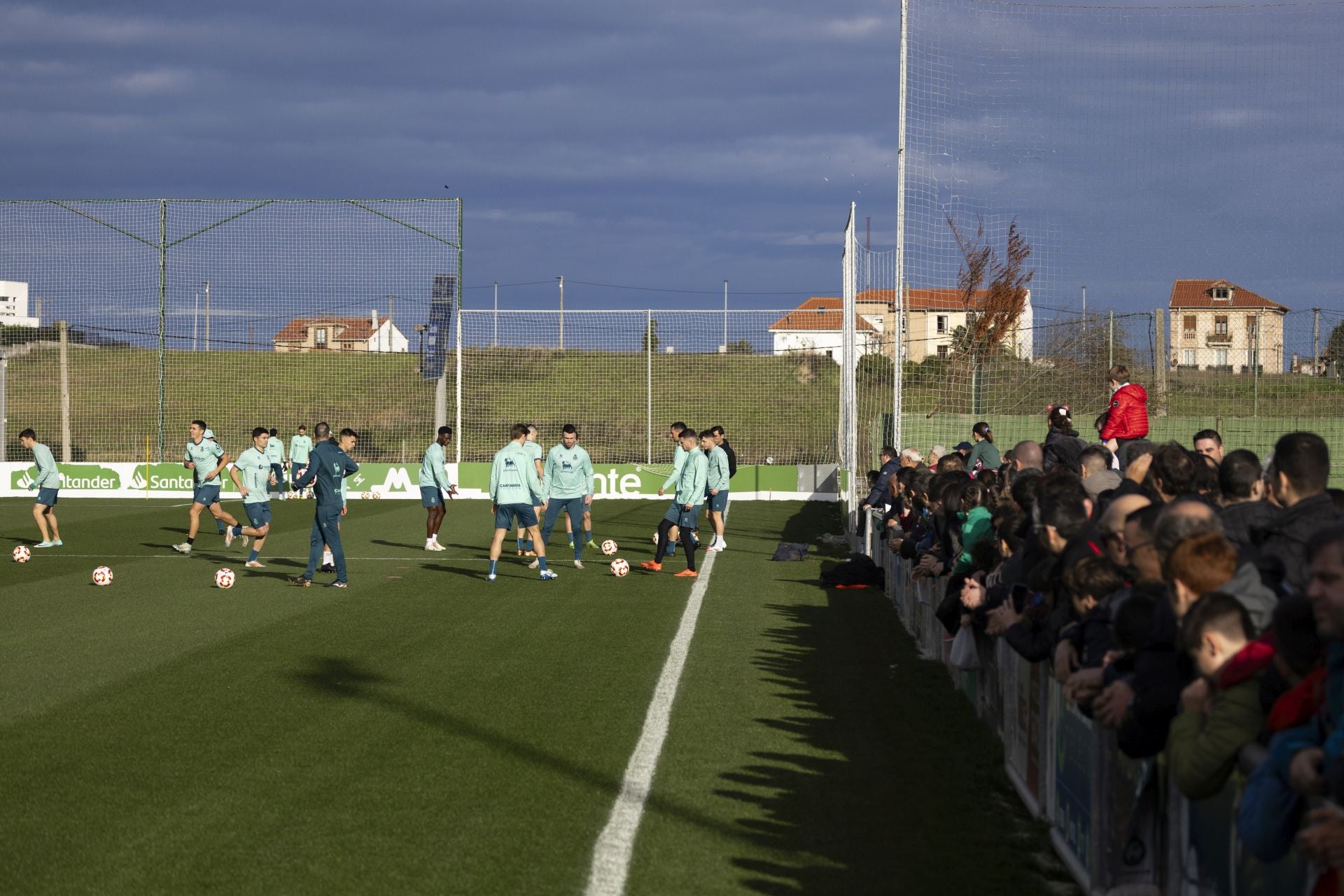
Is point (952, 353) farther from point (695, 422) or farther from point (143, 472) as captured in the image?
point (143, 472)

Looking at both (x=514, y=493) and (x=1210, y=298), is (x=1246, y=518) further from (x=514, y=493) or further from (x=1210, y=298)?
(x=1210, y=298)

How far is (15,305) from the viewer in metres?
38.1

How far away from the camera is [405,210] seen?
3575 centimetres

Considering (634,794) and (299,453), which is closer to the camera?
(634,794)

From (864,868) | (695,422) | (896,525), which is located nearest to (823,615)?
(896,525)

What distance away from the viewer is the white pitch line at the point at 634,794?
5.35 metres

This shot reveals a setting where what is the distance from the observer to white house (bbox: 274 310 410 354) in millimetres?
37594

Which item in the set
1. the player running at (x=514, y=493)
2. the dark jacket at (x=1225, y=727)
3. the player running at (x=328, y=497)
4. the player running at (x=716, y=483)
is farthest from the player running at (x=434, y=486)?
the dark jacket at (x=1225, y=727)

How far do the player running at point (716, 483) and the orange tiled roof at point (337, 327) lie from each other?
65.2 ft

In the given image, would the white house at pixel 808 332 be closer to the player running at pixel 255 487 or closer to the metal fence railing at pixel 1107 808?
the player running at pixel 255 487

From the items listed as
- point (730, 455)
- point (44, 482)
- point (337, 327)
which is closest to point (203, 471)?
point (44, 482)

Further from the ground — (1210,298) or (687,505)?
(1210,298)

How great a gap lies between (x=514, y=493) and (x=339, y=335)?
25.1 metres

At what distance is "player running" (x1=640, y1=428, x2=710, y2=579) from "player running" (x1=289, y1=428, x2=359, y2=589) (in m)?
4.16
